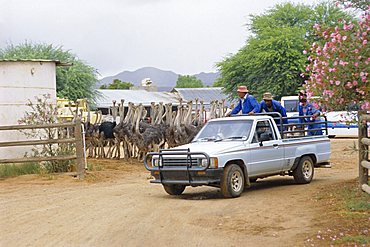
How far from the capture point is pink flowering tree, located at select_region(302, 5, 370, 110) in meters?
9.84

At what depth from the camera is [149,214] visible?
11.1 m

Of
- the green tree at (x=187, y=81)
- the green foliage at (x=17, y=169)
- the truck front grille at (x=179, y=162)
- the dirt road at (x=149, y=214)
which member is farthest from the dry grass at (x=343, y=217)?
the green tree at (x=187, y=81)

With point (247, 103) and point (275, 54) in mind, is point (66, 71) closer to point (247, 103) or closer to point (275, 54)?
point (275, 54)

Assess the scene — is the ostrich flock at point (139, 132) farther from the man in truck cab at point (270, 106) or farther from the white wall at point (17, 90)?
the man in truck cab at point (270, 106)

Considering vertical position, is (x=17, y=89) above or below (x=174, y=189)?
above

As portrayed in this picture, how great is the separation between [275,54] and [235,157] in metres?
30.6

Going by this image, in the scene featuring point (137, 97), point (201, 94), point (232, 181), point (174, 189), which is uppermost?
point (201, 94)

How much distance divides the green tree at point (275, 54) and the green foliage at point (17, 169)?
86.4 feet

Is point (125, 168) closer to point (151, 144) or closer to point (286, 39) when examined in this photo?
point (151, 144)

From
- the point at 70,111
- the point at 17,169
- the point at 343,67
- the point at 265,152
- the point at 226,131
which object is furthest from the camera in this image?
the point at 70,111

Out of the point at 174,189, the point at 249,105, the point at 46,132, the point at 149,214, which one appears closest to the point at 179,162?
the point at 174,189

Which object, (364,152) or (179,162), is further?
(179,162)

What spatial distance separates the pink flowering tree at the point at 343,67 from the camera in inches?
388

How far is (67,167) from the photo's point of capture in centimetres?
1720
